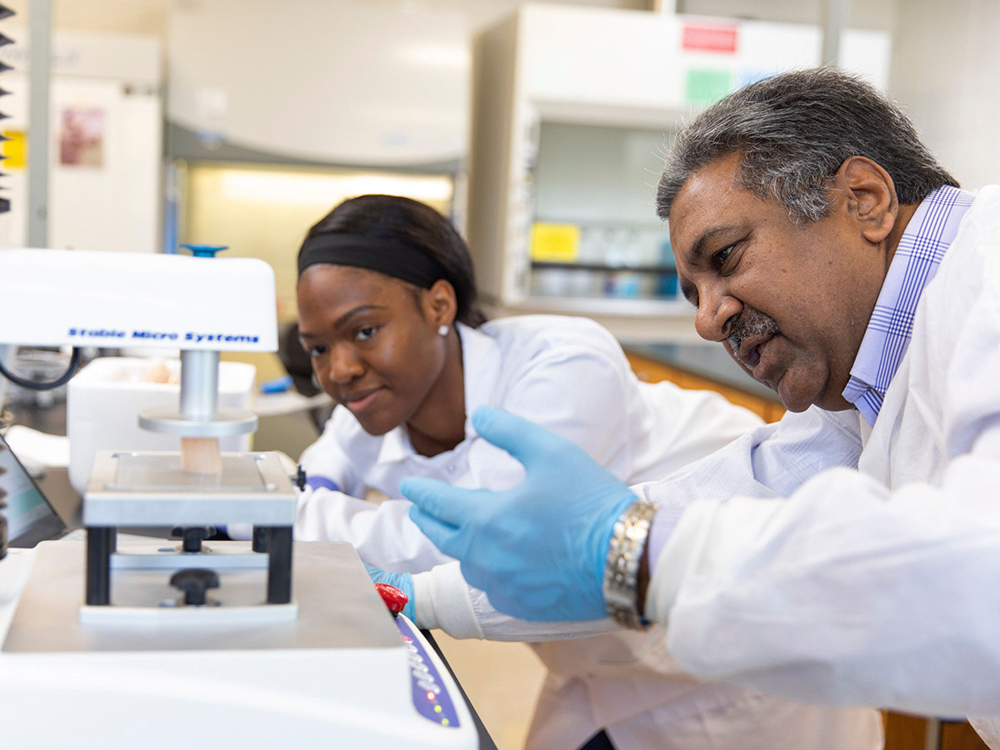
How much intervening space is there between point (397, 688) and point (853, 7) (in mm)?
4919

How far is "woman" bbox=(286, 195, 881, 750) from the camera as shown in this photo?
1.43m

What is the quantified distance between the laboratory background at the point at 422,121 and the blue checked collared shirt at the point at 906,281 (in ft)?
6.65

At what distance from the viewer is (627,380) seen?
1.69m

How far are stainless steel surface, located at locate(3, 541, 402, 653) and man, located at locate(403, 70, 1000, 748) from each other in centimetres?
9

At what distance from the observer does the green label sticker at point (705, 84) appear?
13.6ft

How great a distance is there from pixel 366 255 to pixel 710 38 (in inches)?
121

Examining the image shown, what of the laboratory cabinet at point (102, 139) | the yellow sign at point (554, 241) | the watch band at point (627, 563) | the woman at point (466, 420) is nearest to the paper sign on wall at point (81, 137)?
the laboratory cabinet at point (102, 139)

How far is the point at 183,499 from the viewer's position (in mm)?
674

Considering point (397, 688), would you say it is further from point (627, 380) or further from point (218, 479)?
point (627, 380)

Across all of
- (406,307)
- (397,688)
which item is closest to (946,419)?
(397,688)

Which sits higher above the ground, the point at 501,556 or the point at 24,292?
the point at 24,292

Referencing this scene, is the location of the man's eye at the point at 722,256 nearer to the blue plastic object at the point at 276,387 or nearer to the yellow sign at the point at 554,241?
the blue plastic object at the point at 276,387

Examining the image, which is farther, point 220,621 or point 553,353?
point 553,353

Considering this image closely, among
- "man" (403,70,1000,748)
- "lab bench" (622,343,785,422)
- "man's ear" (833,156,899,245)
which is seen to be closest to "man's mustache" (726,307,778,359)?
"man" (403,70,1000,748)
